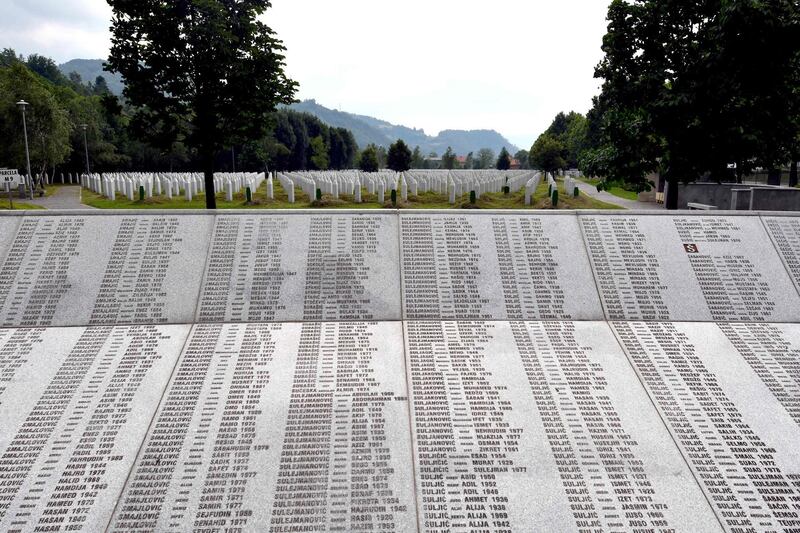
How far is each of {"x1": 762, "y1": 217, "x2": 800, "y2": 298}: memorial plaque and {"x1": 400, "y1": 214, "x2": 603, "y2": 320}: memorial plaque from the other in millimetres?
2854

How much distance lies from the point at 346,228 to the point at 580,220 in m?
3.55

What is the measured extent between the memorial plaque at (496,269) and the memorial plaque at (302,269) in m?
0.37

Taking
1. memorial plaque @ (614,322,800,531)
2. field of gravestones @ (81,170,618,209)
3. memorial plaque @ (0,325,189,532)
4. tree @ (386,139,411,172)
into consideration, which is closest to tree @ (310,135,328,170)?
tree @ (386,139,411,172)

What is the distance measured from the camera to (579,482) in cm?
446

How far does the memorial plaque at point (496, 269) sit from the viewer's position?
6.59 meters

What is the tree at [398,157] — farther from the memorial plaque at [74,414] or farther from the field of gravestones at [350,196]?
the memorial plaque at [74,414]

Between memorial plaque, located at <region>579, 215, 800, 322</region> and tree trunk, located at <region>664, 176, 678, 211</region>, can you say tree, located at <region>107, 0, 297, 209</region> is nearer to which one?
tree trunk, located at <region>664, 176, 678, 211</region>

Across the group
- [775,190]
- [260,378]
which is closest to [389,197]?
[775,190]

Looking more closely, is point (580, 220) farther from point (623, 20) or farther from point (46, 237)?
point (623, 20)

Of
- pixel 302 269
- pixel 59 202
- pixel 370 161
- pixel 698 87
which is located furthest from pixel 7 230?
pixel 370 161

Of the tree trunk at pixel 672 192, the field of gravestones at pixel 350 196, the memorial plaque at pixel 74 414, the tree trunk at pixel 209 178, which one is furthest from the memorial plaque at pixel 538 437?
the field of gravestones at pixel 350 196

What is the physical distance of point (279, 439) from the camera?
189 inches

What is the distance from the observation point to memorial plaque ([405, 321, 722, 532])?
166 inches

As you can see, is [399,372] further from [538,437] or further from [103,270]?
[103,270]
